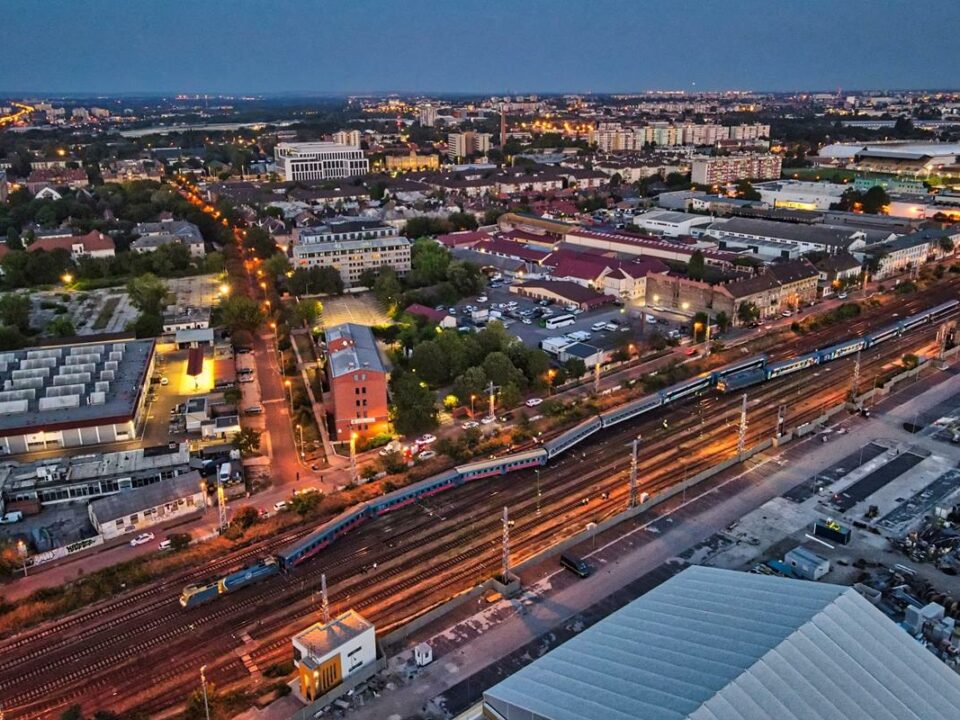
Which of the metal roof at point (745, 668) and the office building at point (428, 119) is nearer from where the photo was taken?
the metal roof at point (745, 668)

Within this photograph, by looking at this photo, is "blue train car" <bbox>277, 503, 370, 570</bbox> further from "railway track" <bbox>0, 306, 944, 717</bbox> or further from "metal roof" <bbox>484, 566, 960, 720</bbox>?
"metal roof" <bbox>484, 566, 960, 720</bbox>

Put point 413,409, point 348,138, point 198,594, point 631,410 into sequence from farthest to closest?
point 348,138
point 631,410
point 413,409
point 198,594

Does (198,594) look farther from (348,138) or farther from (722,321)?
(348,138)

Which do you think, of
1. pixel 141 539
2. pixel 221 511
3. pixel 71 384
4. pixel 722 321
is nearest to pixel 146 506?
pixel 141 539

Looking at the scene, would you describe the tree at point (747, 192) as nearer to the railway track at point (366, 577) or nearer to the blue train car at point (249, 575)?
the railway track at point (366, 577)

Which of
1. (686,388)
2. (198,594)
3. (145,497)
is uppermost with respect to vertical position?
(686,388)

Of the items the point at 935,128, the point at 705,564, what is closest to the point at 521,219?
the point at 705,564

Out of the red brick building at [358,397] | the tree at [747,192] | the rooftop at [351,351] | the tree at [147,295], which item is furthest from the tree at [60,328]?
the tree at [747,192]
